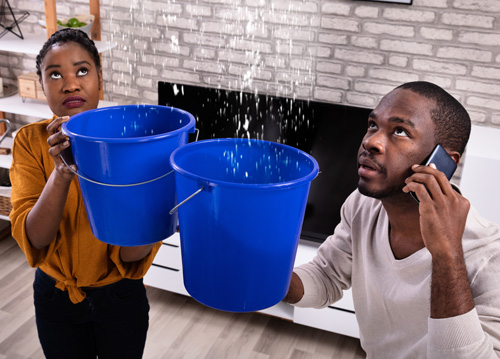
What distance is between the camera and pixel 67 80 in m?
1.29

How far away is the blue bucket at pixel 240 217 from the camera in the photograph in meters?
0.78

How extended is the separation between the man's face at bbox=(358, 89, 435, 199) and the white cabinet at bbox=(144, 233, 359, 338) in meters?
1.64

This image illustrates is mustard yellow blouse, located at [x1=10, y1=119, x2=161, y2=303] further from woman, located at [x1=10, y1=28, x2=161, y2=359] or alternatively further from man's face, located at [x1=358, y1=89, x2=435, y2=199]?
man's face, located at [x1=358, y1=89, x2=435, y2=199]

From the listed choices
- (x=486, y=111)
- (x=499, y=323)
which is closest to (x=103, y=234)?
(x=499, y=323)

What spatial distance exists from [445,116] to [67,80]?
896 millimetres

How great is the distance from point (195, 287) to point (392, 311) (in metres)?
0.53

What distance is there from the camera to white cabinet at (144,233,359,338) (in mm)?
2602

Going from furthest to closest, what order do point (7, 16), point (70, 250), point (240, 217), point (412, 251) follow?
point (7, 16) < point (70, 250) < point (412, 251) < point (240, 217)

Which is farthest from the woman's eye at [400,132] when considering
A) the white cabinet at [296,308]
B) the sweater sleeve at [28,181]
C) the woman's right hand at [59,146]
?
the white cabinet at [296,308]

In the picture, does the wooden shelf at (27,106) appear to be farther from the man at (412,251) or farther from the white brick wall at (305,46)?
the man at (412,251)

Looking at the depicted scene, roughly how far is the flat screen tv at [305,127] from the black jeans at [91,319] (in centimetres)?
135

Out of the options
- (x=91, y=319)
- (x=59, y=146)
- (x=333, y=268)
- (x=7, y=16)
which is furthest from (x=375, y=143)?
(x=7, y=16)

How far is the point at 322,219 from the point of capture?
276 centimetres

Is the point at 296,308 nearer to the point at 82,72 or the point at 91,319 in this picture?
the point at 91,319
